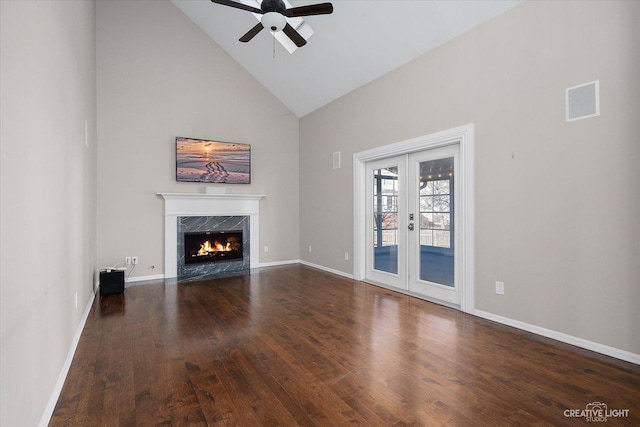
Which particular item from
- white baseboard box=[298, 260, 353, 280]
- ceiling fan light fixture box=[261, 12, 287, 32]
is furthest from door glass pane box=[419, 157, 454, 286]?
ceiling fan light fixture box=[261, 12, 287, 32]

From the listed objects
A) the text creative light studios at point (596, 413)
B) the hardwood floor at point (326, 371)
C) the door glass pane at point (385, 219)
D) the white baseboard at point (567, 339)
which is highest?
the door glass pane at point (385, 219)

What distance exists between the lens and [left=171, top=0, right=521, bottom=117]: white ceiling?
145 inches

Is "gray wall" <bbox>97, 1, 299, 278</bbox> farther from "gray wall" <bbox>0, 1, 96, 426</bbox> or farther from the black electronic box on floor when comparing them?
"gray wall" <bbox>0, 1, 96, 426</bbox>

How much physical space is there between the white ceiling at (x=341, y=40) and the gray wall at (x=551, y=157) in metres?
0.25

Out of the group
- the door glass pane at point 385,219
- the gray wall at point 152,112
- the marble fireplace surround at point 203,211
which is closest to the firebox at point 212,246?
the marble fireplace surround at point 203,211

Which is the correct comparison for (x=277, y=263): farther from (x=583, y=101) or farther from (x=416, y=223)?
(x=583, y=101)

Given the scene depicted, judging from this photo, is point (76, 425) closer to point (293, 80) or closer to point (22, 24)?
point (22, 24)

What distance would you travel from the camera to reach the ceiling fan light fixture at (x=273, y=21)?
130 inches

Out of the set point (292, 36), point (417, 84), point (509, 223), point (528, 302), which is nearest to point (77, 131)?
point (292, 36)

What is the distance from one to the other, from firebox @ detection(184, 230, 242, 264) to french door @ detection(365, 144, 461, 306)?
8.57 feet

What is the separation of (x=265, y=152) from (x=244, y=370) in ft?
16.3

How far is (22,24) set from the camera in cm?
152

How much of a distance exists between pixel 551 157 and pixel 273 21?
3041 millimetres

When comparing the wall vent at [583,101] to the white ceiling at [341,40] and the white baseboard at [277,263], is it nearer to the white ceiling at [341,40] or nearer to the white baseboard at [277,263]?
the white ceiling at [341,40]
